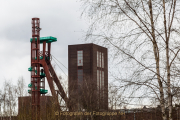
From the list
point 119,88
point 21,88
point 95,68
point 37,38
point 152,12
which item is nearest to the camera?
point 119,88

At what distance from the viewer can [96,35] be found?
805cm

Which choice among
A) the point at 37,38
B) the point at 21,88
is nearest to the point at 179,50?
the point at 37,38

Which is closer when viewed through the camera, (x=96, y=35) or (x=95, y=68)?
(x=96, y=35)

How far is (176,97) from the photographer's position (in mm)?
8000

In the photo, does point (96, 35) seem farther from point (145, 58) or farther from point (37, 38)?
point (37, 38)

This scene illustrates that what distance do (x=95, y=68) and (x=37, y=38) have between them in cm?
2340

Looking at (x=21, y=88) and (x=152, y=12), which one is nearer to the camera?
(x=152, y=12)

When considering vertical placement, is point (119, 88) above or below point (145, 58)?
below

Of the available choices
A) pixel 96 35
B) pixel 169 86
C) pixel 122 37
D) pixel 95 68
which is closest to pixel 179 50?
pixel 169 86

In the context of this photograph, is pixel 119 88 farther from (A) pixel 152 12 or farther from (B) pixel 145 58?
(A) pixel 152 12

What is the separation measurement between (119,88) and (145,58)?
3.63 feet

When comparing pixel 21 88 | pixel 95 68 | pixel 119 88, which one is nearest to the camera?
pixel 119 88

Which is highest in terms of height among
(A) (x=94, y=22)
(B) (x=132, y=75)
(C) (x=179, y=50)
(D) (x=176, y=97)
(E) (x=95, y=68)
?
(E) (x=95, y=68)

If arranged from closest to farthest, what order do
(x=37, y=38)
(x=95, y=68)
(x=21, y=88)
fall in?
1. (x=37, y=38)
2. (x=21, y=88)
3. (x=95, y=68)
